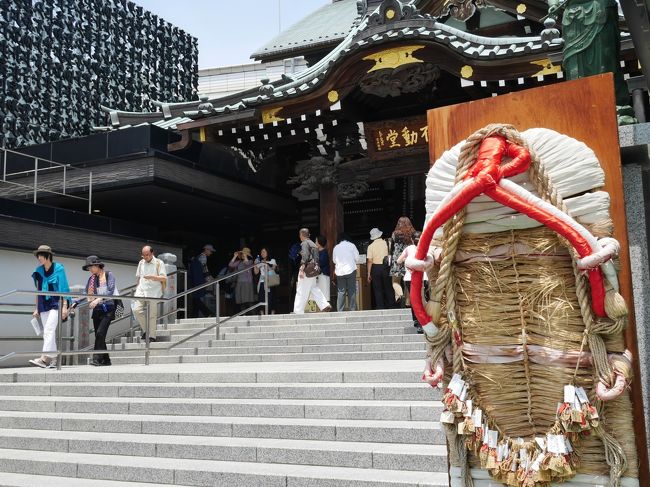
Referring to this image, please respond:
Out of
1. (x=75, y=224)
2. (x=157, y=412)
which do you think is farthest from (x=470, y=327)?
(x=75, y=224)

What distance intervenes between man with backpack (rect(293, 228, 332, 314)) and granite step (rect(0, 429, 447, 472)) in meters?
5.51

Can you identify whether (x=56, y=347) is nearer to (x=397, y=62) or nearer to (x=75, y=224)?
(x=75, y=224)

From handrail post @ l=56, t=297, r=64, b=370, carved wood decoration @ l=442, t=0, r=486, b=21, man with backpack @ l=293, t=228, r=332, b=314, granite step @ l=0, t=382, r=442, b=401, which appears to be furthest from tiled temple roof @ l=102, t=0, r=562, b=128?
granite step @ l=0, t=382, r=442, b=401

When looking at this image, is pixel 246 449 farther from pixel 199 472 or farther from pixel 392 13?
pixel 392 13

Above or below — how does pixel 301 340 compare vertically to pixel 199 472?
above

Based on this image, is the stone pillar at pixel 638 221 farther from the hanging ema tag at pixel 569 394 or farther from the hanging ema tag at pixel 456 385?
the hanging ema tag at pixel 456 385

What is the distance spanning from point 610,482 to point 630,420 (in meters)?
0.19

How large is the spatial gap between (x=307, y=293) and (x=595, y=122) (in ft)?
29.8

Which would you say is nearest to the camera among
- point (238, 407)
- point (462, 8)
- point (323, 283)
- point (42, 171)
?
point (238, 407)

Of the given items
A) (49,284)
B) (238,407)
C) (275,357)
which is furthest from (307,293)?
(238,407)

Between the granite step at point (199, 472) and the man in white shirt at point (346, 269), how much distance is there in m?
6.48

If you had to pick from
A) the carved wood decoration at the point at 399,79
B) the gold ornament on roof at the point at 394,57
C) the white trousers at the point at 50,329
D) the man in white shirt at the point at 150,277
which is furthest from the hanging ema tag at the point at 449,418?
the carved wood decoration at the point at 399,79

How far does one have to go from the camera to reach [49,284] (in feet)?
27.6

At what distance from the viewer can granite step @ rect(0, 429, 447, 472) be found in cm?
407
